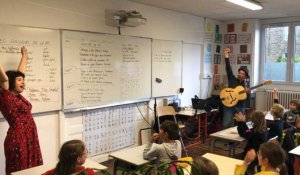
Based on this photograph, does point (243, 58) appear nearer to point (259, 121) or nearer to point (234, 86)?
point (234, 86)

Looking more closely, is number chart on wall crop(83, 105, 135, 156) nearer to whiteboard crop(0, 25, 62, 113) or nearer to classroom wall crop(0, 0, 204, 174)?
classroom wall crop(0, 0, 204, 174)

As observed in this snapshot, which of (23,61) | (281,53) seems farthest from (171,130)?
(281,53)

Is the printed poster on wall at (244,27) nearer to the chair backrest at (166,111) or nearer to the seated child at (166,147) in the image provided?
the chair backrest at (166,111)

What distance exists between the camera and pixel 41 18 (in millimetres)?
3645

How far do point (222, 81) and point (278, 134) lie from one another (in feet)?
11.9

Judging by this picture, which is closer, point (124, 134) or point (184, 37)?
point (124, 134)

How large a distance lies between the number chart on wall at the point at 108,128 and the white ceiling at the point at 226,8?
188cm

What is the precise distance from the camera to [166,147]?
8.93ft

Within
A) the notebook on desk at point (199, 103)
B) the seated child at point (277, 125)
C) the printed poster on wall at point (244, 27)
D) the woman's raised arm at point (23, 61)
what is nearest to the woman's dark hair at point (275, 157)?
the seated child at point (277, 125)

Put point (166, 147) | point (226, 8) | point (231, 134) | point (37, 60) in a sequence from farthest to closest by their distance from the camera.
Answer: point (226, 8) → point (231, 134) → point (37, 60) → point (166, 147)

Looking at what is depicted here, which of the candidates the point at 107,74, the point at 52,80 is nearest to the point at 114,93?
the point at 107,74

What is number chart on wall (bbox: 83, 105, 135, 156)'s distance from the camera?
438 centimetres

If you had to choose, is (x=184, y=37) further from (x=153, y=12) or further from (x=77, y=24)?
(x=77, y=24)

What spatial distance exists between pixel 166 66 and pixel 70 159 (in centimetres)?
379
